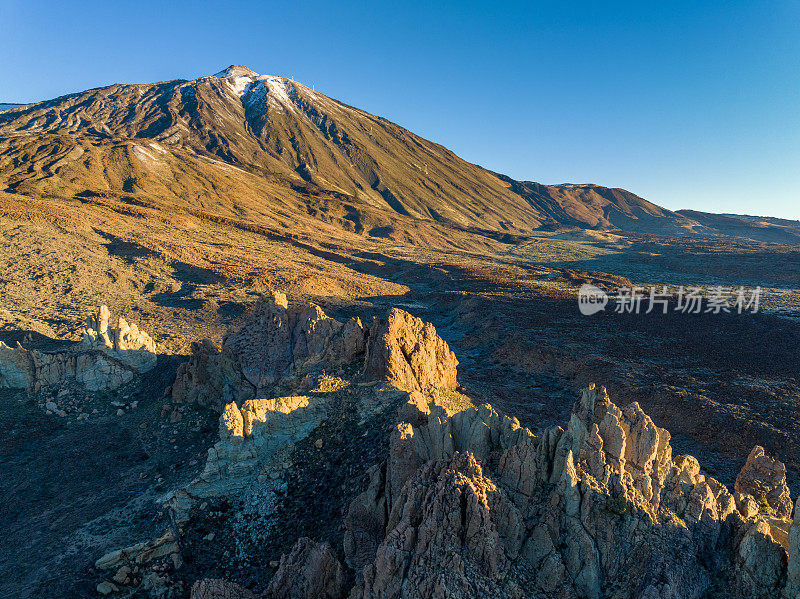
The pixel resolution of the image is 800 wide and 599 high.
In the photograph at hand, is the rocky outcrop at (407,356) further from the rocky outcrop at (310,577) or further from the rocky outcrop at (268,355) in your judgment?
the rocky outcrop at (310,577)

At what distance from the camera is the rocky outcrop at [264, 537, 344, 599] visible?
27.2 ft

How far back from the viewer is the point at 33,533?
1203 cm

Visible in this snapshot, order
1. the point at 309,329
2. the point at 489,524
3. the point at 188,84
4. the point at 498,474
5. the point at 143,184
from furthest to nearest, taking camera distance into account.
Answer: the point at 188,84 < the point at 143,184 < the point at 309,329 < the point at 498,474 < the point at 489,524

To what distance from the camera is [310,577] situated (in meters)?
8.35

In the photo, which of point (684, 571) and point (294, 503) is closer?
point (684, 571)

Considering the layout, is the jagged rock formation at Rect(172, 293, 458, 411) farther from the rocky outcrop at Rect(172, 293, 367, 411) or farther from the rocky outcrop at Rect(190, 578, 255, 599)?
the rocky outcrop at Rect(190, 578, 255, 599)

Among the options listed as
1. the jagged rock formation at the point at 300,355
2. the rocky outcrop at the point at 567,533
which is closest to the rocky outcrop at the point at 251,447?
the jagged rock formation at the point at 300,355

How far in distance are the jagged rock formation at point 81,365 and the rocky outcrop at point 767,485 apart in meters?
26.3

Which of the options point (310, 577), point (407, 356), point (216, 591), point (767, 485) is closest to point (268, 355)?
point (407, 356)

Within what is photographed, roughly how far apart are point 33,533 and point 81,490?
90.0 inches

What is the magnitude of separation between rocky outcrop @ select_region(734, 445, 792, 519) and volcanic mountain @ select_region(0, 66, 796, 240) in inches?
3523

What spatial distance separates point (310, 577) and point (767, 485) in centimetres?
1294

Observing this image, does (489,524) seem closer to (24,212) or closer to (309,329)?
(309,329)

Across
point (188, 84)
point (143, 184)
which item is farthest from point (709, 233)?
point (188, 84)
